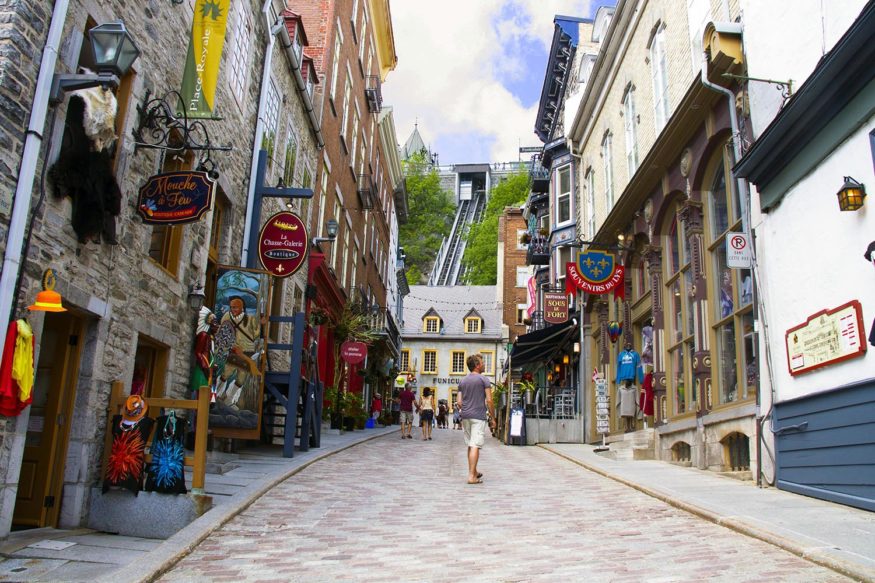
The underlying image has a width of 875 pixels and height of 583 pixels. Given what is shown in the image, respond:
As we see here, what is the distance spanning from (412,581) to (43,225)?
13.9 feet

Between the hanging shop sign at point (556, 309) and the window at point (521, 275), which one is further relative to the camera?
the window at point (521, 275)

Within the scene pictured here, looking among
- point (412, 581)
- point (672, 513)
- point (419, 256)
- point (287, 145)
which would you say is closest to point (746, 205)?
point (672, 513)

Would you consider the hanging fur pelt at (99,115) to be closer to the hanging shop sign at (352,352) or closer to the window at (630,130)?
the window at (630,130)

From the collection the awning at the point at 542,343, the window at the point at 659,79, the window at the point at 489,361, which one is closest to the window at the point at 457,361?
the window at the point at 489,361

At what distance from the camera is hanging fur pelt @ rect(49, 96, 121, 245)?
655 cm

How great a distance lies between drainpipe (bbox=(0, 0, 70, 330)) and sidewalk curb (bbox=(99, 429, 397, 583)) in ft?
6.97

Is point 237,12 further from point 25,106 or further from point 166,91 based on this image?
point 25,106

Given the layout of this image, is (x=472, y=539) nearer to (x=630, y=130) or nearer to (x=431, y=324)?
(x=630, y=130)

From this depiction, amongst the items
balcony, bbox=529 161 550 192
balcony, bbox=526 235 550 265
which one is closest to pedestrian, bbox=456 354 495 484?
balcony, bbox=526 235 550 265

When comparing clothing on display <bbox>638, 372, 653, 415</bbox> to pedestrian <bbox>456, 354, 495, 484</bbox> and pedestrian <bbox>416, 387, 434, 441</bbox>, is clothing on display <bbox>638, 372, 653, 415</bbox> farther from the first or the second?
pedestrian <bbox>416, 387, 434, 441</bbox>

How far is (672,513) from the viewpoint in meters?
7.40

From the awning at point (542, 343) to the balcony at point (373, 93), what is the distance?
1123cm

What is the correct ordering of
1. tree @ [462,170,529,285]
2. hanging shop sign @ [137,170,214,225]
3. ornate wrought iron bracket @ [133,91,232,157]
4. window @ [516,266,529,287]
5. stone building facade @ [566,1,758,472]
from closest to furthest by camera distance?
hanging shop sign @ [137,170,214,225] → ornate wrought iron bracket @ [133,91,232,157] → stone building facade @ [566,1,758,472] → window @ [516,266,529,287] → tree @ [462,170,529,285]

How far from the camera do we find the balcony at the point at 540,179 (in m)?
32.6
